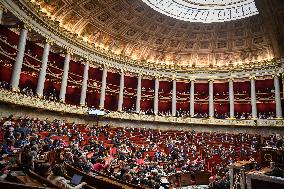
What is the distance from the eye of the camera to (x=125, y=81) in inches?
1198

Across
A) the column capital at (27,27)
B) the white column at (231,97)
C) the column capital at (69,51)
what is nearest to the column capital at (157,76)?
the white column at (231,97)

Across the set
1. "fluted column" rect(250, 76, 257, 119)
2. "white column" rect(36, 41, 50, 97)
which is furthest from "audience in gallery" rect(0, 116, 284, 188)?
"fluted column" rect(250, 76, 257, 119)

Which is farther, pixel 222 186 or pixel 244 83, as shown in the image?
pixel 244 83

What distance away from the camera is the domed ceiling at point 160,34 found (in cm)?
2267

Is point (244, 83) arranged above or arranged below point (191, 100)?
above

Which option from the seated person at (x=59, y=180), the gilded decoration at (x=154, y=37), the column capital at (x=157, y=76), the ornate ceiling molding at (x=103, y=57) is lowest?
the seated person at (x=59, y=180)

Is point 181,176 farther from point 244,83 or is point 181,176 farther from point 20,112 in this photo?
point 244,83

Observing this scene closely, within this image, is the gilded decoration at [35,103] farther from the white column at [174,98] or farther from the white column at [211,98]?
the white column at [211,98]

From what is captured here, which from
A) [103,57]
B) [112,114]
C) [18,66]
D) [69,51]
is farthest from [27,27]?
[112,114]

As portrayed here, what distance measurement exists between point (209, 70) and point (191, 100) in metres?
4.35

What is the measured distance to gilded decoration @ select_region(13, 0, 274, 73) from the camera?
22.3m

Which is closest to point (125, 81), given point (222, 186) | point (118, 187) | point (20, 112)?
point (20, 112)

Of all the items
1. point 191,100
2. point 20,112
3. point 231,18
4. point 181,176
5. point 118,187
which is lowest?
point 181,176

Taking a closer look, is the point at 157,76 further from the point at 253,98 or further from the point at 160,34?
the point at 253,98
